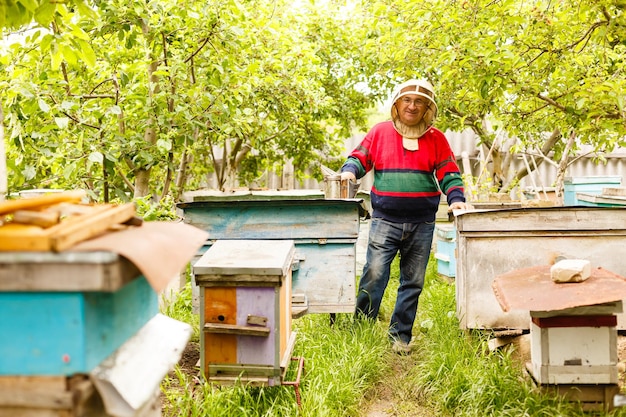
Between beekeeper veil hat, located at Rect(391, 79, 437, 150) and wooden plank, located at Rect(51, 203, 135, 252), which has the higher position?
beekeeper veil hat, located at Rect(391, 79, 437, 150)

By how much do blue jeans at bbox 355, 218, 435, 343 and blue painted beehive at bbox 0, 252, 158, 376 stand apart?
3308 millimetres

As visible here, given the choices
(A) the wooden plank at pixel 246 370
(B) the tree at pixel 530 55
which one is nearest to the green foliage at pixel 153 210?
(A) the wooden plank at pixel 246 370

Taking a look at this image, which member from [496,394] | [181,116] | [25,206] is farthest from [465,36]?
[25,206]

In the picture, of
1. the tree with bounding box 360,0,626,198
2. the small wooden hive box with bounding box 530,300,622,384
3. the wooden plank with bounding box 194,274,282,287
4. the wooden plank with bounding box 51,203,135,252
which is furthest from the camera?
the tree with bounding box 360,0,626,198

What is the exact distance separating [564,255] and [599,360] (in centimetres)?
126

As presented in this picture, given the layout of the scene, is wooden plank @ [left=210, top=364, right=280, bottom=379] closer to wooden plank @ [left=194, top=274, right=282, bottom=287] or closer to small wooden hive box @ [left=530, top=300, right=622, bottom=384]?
wooden plank @ [left=194, top=274, right=282, bottom=287]

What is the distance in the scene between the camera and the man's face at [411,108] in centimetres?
469

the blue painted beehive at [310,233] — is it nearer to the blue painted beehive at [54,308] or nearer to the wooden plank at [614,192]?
the blue painted beehive at [54,308]

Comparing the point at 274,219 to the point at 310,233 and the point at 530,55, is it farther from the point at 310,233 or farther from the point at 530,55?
the point at 530,55

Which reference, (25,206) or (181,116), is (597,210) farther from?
(25,206)

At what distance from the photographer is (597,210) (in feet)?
13.8

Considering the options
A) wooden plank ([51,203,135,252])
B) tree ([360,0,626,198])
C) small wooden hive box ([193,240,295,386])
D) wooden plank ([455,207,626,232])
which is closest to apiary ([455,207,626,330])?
wooden plank ([455,207,626,232])

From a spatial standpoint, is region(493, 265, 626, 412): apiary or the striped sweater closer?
region(493, 265, 626, 412): apiary

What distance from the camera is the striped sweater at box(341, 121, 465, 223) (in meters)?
4.67
